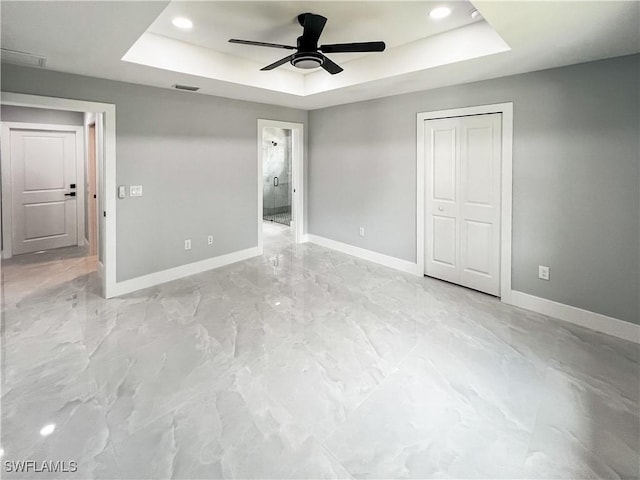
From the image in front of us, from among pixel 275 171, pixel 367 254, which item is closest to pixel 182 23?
pixel 367 254

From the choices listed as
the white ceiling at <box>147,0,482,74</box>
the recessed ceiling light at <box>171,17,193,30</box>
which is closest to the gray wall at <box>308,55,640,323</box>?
the white ceiling at <box>147,0,482,74</box>

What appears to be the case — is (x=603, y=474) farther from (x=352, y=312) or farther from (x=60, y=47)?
(x=60, y=47)

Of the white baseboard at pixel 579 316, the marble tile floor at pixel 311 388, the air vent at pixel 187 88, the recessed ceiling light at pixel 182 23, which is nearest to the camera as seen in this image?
the marble tile floor at pixel 311 388

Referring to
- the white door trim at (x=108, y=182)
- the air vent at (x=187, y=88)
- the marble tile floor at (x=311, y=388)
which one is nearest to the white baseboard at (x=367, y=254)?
the marble tile floor at (x=311, y=388)

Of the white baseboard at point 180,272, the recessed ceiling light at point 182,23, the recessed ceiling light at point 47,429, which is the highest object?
the recessed ceiling light at point 182,23

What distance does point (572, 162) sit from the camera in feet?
10.8

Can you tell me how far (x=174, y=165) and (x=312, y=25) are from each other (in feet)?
8.58

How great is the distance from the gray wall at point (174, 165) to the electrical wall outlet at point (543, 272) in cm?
381

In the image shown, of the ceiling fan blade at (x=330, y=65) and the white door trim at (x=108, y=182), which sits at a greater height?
the ceiling fan blade at (x=330, y=65)

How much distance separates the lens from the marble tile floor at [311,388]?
1827mm

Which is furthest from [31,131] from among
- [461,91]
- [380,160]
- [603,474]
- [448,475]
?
[603,474]

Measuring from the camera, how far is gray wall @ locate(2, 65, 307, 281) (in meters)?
3.85

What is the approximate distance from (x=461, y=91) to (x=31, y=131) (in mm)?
6222

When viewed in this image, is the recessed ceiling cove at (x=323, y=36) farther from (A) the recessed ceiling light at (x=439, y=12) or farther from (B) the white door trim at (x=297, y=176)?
(B) the white door trim at (x=297, y=176)
